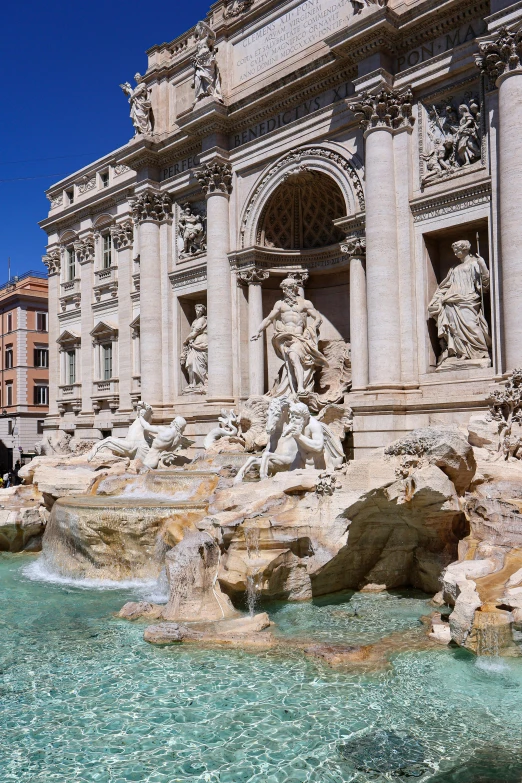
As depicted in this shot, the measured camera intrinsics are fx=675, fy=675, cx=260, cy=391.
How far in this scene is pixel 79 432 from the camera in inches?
1117

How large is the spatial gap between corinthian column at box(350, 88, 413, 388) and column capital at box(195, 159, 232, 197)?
17.2ft

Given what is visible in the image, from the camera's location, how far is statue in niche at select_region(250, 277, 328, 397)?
1795 cm

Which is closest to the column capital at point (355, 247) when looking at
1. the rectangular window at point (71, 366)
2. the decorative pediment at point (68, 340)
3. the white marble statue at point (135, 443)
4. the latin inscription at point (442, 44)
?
the latin inscription at point (442, 44)

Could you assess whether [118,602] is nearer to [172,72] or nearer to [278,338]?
[278,338]

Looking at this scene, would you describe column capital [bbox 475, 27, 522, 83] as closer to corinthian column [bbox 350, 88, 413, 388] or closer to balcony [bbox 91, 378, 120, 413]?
corinthian column [bbox 350, 88, 413, 388]

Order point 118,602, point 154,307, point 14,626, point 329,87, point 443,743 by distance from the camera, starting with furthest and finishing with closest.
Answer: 1. point 154,307
2. point 329,87
3. point 118,602
4. point 14,626
5. point 443,743

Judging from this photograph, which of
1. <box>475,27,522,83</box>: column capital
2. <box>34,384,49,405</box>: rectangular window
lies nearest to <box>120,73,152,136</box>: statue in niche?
<box>475,27,522,83</box>: column capital

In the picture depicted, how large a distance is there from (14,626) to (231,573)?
302cm

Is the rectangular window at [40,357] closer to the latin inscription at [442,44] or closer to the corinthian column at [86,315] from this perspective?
the corinthian column at [86,315]

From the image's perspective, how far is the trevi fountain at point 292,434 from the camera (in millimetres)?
6332

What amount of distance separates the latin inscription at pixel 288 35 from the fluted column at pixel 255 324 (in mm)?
5968

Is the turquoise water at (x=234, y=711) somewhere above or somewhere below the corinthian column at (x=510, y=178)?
below

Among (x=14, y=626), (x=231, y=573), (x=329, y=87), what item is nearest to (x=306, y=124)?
(x=329, y=87)

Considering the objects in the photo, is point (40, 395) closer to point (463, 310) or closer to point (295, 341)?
point (295, 341)
